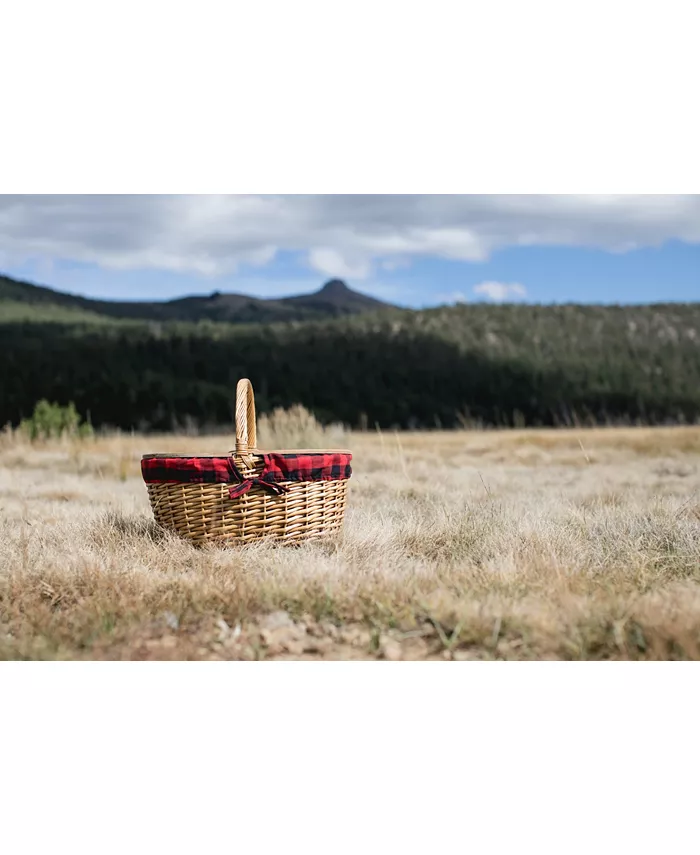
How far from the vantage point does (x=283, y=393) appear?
1625 cm

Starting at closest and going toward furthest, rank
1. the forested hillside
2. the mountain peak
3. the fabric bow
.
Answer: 1. the fabric bow
2. the forested hillside
3. the mountain peak

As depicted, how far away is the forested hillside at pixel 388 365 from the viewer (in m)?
15.0

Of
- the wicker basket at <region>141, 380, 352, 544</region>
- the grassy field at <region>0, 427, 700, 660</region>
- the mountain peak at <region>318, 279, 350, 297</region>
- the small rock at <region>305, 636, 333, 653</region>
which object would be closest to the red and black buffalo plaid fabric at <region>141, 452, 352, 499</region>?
the wicker basket at <region>141, 380, 352, 544</region>

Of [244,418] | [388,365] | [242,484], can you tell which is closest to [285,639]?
[242,484]

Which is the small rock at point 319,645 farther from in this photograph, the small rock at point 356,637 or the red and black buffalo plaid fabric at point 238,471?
the red and black buffalo plaid fabric at point 238,471

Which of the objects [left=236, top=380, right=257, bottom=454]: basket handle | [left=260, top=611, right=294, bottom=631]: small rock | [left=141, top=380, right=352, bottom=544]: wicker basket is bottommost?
[left=260, top=611, right=294, bottom=631]: small rock

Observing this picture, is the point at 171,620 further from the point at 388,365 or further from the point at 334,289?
the point at 388,365

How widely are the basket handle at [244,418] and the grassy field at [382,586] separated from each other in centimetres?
41

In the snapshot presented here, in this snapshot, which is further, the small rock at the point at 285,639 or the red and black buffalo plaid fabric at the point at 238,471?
the red and black buffalo plaid fabric at the point at 238,471

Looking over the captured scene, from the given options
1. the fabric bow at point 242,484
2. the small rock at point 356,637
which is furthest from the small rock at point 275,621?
the fabric bow at point 242,484

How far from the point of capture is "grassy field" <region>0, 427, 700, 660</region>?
2.62 metres

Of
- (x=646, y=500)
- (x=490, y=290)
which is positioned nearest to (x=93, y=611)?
(x=646, y=500)

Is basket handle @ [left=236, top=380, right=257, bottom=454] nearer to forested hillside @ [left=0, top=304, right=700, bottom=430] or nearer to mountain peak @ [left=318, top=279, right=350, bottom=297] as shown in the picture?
forested hillside @ [left=0, top=304, right=700, bottom=430]

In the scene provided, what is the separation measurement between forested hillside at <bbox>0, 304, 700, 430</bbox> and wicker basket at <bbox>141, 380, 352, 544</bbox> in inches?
437
